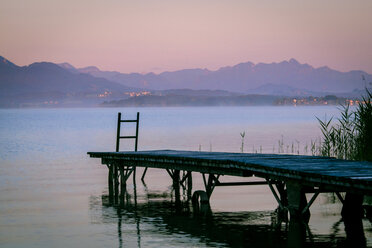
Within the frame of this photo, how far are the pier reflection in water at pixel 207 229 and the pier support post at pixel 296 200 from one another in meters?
0.23

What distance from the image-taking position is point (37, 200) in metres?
21.5

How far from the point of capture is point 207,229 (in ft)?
51.4

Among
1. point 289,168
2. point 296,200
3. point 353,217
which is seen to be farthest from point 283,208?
point 353,217

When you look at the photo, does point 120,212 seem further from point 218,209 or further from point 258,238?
point 258,238

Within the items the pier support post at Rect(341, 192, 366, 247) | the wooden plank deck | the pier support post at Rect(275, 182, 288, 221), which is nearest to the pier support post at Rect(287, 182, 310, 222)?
the wooden plank deck

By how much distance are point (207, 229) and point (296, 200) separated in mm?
2087

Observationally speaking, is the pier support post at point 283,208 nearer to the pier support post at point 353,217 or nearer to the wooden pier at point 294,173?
the wooden pier at point 294,173

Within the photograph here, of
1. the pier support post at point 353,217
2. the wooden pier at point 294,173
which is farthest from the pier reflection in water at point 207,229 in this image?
the wooden pier at point 294,173

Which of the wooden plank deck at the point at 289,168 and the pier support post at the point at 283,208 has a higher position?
the wooden plank deck at the point at 289,168

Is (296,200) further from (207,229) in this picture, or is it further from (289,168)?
(207,229)

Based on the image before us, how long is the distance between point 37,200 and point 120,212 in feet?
13.5

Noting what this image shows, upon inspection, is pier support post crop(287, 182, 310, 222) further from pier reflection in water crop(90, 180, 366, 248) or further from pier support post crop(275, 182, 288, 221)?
pier support post crop(275, 182, 288, 221)

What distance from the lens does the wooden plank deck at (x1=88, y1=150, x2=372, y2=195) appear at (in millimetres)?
13164

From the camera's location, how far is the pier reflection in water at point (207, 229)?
46.2ft
